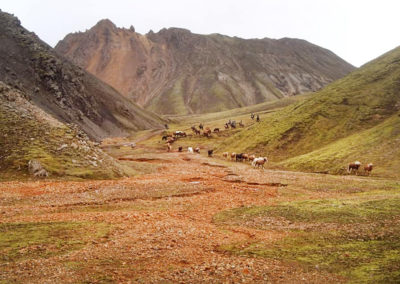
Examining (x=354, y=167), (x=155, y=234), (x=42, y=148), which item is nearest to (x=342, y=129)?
(x=354, y=167)

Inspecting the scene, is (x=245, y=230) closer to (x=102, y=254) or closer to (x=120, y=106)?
(x=102, y=254)

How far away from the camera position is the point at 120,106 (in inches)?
6447

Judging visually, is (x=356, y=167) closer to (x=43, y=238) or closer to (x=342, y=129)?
(x=342, y=129)

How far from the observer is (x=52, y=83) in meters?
118

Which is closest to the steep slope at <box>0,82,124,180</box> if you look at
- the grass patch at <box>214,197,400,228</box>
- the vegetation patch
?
the grass patch at <box>214,197,400,228</box>

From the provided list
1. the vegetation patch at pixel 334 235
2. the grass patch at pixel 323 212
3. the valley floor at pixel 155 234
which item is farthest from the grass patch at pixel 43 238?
the grass patch at pixel 323 212

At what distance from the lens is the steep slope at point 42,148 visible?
3603 centimetres

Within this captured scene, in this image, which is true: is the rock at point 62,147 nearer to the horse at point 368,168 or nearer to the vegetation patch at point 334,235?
the vegetation patch at point 334,235

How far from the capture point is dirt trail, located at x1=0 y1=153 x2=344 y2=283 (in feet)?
43.8

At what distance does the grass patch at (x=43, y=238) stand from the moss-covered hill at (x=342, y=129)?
1640 inches

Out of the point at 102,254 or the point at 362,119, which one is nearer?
the point at 102,254

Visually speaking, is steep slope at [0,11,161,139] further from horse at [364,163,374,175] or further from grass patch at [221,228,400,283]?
grass patch at [221,228,400,283]

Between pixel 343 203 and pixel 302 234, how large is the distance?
24.6 ft

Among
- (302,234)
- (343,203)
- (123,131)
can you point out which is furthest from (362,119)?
(123,131)
